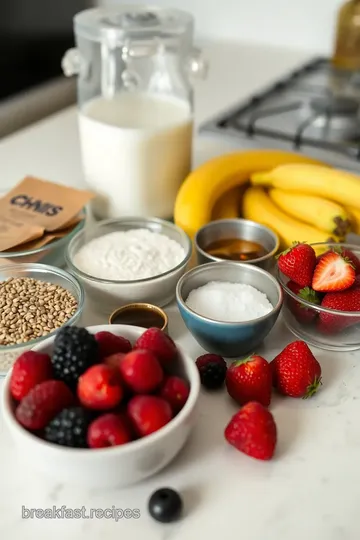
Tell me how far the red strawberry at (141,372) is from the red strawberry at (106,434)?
0.15ft

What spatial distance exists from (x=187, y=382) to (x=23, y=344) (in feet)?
0.72

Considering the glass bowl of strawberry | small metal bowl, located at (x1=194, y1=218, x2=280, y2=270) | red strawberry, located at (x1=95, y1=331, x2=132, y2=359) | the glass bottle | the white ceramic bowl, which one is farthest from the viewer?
the glass bottle

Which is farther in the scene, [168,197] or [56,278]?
[168,197]

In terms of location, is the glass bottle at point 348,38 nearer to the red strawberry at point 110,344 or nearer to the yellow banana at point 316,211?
the yellow banana at point 316,211

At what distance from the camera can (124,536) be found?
0.62 meters

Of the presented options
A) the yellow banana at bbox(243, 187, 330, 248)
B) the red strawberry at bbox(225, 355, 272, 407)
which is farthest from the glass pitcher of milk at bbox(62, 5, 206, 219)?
the red strawberry at bbox(225, 355, 272, 407)

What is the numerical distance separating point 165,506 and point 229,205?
62cm

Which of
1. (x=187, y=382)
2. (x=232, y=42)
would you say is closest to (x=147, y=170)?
(x=187, y=382)

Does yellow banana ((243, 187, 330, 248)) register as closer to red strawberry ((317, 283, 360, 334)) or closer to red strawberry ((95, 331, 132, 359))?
red strawberry ((317, 283, 360, 334))

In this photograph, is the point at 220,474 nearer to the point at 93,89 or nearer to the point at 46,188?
the point at 46,188

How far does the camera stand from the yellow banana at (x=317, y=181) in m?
1.02

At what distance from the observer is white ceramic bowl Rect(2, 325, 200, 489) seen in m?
0.61

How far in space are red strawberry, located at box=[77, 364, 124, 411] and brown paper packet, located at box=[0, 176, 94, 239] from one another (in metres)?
0.39

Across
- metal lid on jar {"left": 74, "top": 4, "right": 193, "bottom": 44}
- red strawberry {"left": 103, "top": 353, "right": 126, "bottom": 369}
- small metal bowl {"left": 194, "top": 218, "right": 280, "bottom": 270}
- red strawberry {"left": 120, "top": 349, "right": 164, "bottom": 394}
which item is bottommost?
small metal bowl {"left": 194, "top": 218, "right": 280, "bottom": 270}
